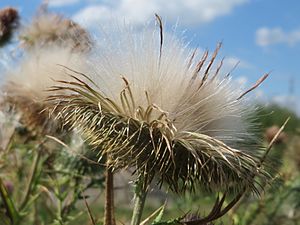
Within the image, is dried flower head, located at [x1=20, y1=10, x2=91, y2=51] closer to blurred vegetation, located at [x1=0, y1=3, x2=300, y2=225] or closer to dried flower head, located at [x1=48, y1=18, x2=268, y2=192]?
blurred vegetation, located at [x1=0, y1=3, x2=300, y2=225]

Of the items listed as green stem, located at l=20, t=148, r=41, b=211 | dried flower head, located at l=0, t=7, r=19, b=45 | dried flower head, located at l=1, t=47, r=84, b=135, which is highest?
dried flower head, located at l=0, t=7, r=19, b=45

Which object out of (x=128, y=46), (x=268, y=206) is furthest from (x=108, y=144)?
(x=268, y=206)

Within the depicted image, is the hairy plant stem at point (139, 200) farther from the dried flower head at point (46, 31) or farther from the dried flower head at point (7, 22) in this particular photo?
the dried flower head at point (7, 22)

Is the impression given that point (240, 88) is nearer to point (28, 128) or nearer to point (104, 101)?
point (104, 101)

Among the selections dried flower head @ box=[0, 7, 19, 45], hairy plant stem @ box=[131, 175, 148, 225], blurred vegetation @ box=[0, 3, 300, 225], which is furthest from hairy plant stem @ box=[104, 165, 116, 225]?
dried flower head @ box=[0, 7, 19, 45]

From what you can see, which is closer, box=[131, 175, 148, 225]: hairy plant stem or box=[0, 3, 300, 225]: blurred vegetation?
box=[131, 175, 148, 225]: hairy plant stem

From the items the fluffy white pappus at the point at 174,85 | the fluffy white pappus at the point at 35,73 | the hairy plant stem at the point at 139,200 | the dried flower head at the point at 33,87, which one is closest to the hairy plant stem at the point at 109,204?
the hairy plant stem at the point at 139,200
